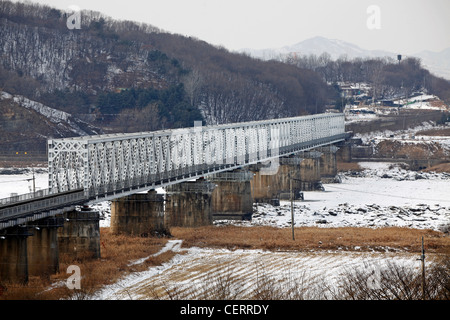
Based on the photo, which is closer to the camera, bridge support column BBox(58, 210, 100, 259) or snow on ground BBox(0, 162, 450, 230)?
bridge support column BBox(58, 210, 100, 259)

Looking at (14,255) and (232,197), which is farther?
(232,197)

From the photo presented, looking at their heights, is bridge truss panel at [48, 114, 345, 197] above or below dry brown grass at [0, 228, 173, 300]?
above

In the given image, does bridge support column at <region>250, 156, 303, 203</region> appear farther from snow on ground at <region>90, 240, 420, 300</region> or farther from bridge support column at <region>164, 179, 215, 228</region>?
snow on ground at <region>90, 240, 420, 300</region>

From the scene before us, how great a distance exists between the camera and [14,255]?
46.4 meters

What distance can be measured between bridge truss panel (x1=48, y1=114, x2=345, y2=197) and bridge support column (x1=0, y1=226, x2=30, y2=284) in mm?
14535

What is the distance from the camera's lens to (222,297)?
3534 centimetres

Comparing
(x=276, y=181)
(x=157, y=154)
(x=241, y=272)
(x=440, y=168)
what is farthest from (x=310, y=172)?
(x=241, y=272)

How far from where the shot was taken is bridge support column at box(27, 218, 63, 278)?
163ft

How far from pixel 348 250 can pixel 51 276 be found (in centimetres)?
2449

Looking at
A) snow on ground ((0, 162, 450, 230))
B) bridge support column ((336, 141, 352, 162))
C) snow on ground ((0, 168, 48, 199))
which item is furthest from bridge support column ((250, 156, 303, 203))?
bridge support column ((336, 141, 352, 162))

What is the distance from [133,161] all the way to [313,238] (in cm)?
1745

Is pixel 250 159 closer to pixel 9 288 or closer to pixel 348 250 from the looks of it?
pixel 348 250

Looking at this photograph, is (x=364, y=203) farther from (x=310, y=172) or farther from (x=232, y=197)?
(x=310, y=172)
